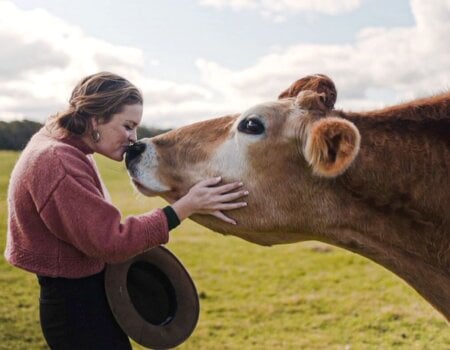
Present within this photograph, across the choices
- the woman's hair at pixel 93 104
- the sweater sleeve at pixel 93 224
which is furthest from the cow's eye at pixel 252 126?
the sweater sleeve at pixel 93 224

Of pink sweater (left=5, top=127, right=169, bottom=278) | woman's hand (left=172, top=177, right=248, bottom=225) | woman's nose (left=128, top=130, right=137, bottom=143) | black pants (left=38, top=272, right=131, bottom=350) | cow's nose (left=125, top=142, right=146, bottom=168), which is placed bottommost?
black pants (left=38, top=272, right=131, bottom=350)

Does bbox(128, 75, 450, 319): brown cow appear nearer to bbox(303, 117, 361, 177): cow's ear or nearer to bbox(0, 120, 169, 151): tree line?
bbox(303, 117, 361, 177): cow's ear

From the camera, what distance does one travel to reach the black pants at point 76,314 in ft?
12.6

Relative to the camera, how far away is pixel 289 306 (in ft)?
36.1

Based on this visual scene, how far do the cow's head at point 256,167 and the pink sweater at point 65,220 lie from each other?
1.35 ft

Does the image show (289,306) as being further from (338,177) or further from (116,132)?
(116,132)

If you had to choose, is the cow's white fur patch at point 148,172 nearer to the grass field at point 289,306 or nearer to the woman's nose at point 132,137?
the woman's nose at point 132,137

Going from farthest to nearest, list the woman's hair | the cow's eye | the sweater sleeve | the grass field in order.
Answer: the grass field < the cow's eye < the woman's hair < the sweater sleeve

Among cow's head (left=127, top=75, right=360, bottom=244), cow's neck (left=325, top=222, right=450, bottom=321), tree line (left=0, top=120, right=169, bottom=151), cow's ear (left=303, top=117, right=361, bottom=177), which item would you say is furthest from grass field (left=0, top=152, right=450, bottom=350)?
cow's neck (left=325, top=222, right=450, bottom=321)

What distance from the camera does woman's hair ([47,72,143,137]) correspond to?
3967mm

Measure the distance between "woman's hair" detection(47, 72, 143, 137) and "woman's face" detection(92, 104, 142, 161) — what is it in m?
0.03

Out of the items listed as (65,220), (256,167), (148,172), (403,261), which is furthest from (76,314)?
(403,261)

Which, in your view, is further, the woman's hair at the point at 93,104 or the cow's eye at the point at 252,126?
the cow's eye at the point at 252,126

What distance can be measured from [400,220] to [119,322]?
185 cm
